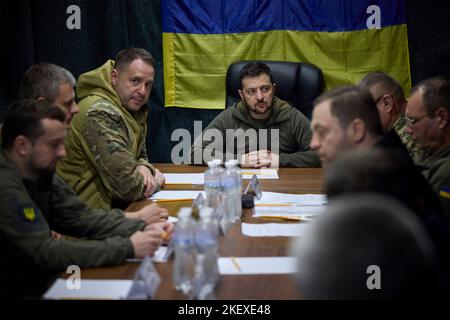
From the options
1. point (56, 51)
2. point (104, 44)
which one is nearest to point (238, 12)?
point (104, 44)

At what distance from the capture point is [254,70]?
349 cm

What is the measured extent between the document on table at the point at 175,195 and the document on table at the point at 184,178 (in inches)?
7.1

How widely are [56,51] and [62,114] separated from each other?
276 cm

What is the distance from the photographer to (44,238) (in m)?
1.65

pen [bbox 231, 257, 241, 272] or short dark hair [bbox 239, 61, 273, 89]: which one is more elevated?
short dark hair [bbox 239, 61, 273, 89]

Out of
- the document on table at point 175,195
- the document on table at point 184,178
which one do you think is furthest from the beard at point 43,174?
the document on table at point 184,178

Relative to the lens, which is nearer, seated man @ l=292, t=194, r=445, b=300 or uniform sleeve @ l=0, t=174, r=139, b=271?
seated man @ l=292, t=194, r=445, b=300

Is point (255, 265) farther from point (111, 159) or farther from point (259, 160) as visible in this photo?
point (259, 160)

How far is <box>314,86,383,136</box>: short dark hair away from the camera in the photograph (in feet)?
5.55

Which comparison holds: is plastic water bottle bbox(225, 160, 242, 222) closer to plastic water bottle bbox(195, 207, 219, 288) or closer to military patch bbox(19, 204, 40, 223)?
plastic water bottle bbox(195, 207, 219, 288)

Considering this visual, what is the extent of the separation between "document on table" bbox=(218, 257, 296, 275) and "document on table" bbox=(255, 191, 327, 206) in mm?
659

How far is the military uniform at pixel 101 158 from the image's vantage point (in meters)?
2.52

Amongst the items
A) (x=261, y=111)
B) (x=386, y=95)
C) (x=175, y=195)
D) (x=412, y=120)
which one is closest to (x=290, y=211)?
(x=175, y=195)

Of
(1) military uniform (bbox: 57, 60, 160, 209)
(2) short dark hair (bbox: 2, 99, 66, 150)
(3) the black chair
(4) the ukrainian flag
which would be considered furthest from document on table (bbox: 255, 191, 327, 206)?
(4) the ukrainian flag
